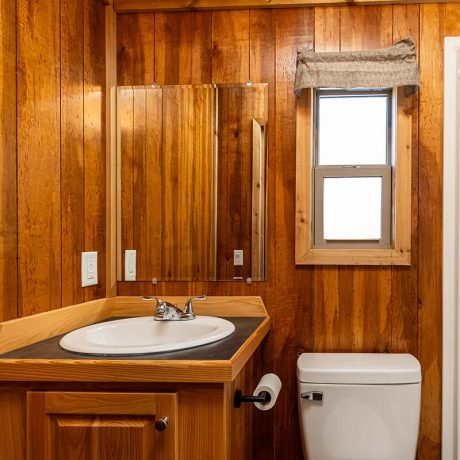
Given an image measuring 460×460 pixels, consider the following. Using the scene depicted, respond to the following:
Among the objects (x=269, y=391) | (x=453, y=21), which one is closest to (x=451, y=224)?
(x=453, y=21)

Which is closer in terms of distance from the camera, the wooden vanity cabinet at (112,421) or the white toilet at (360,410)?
the wooden vanity cabinet at (112,421)

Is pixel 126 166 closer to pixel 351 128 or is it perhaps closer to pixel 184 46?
pixel 184 46

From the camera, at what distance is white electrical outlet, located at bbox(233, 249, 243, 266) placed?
80.9 inches

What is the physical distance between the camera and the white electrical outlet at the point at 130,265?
2098 mm

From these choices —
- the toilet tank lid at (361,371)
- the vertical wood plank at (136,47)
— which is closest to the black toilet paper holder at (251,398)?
the toilet tank lid at (361,371)

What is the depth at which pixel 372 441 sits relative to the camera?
69.3 inches

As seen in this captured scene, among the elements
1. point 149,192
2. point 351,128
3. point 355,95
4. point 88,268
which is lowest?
point 88,268

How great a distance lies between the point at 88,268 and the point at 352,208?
1069 millimetres

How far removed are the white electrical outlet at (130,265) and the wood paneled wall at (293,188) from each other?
0.04m

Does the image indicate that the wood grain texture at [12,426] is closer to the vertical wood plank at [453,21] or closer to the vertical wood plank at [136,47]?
the vertical wood plank at [136,47]

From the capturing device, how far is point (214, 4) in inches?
80.6

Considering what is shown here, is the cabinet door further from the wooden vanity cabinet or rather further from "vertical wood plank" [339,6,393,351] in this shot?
"vertical wood plank" [339,6,393,351]

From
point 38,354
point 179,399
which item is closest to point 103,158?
point 38,354

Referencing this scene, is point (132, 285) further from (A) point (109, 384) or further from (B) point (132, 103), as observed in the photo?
(A) point (109, 384)
